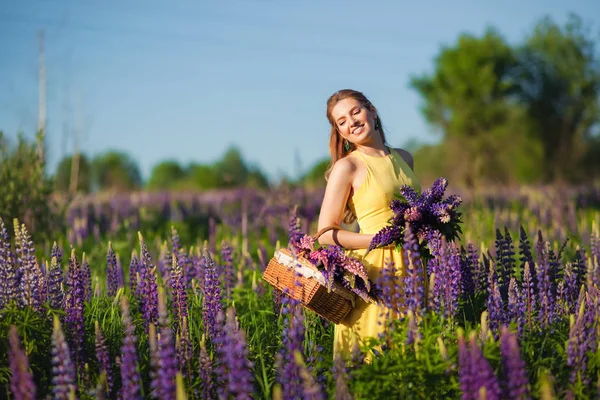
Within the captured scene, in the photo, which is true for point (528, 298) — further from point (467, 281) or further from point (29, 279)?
point (29, 279)

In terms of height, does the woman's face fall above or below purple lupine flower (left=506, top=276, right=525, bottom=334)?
above

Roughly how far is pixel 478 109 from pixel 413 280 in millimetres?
35566

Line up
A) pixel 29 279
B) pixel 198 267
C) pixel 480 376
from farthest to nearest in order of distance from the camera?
pixel 198 267 < pixel 29 279 < pixel 480 376

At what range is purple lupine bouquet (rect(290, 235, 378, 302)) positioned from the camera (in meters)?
3.56

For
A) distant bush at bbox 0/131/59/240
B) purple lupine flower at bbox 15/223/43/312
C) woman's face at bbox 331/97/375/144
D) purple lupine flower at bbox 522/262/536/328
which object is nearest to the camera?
purple lupine flower at bbox 15/223/43/312

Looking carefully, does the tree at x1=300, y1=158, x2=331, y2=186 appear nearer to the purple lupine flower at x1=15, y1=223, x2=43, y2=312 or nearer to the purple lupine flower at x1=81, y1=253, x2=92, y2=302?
the purple lupine flower at x1=81, y1=253, x2=92, y2=302

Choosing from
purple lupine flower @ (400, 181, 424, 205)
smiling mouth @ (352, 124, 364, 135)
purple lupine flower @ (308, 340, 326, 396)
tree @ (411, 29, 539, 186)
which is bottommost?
purple lupine flower @ (308, 340, 326, 396)

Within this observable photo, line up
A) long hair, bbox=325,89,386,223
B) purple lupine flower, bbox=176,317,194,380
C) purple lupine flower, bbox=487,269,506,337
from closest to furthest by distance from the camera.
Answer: purple lupine flower, bbox=176,317,194,380 → purple lupine flower, bbox=487,269,506,337 → long hair, bbox=325,89,386,223

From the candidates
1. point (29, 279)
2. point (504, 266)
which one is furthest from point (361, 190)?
point (29, 279)

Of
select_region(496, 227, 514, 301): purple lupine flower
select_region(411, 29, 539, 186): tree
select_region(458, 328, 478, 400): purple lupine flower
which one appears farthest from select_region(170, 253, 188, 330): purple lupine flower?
select_region(411, 29, 539, 186): tree

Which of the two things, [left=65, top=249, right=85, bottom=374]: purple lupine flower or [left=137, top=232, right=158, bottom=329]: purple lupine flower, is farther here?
[left=137, top=232, right=158, bottom=329]: purple lupine flower

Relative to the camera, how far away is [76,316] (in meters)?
3.61

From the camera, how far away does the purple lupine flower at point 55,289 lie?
392 centimetres

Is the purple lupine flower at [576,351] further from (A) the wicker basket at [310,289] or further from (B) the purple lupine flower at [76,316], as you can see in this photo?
(B) the purple lupine flower at [76,316]
